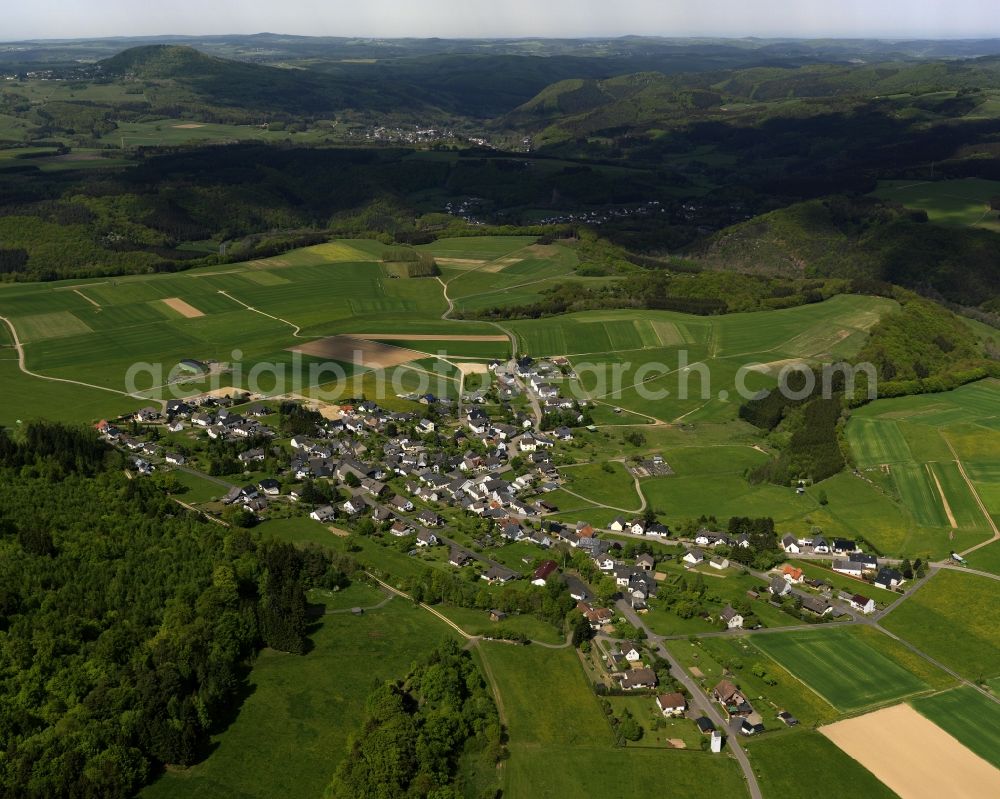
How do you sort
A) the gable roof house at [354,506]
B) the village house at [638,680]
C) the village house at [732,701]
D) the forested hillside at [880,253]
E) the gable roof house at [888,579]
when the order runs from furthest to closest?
1. the forested hillside at [880,253]
2. the gable roof house at [354,506]
3. the gable roof house at [888,579]
4. the village house at [638,680]
5. the village house at [732,701]

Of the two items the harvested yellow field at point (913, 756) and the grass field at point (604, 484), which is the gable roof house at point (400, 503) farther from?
the harvested yellow field at point (913, 756)

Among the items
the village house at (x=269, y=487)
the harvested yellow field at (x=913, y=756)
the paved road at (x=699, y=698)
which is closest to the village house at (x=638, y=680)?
the paved road at (x=699, y=698)

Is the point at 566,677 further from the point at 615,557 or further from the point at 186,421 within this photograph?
the point at 186,421

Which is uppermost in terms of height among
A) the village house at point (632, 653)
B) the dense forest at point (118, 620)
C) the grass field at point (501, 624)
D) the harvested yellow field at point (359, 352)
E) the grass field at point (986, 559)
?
the dense forest at point (118, 620)

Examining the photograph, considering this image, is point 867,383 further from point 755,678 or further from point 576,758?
point 576,758

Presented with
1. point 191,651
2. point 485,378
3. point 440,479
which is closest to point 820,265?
point 485,378

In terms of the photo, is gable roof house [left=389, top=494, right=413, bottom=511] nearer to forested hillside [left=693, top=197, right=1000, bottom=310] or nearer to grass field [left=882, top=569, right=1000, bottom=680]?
grass field [left=882, top=569, right=1000, bottom=680]

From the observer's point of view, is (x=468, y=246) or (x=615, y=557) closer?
(x=615, y=557)
